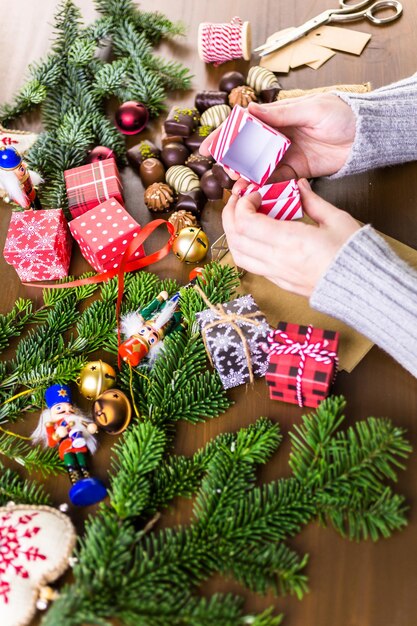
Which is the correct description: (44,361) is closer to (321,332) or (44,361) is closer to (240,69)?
(321,332)

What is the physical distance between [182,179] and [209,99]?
0.82 feet

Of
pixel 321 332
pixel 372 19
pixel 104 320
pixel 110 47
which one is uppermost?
pixel 372 19

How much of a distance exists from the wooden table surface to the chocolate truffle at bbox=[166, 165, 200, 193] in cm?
6

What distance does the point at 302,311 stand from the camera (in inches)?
41.9

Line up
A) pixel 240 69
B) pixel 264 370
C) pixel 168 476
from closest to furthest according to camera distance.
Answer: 1. pixel 168 476
2. pixel 264 370
3. pixel 240 69

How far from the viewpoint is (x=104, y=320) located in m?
1.06

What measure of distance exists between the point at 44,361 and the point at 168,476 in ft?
1.02

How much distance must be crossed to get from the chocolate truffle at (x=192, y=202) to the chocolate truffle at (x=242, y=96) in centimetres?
26

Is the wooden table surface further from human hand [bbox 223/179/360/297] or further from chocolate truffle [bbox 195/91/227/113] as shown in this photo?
human hand [bbox 223/179/360/297]

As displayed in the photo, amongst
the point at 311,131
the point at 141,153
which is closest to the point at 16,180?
the point at 141,153

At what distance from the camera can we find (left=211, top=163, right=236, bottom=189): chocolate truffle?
1169 millimetres

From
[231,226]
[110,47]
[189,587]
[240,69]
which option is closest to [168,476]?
[189,587]

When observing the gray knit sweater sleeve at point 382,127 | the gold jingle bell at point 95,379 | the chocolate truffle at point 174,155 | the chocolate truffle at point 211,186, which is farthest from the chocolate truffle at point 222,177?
the gold jingle bell at point 95,379

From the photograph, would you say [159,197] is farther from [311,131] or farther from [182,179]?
[311,131]
